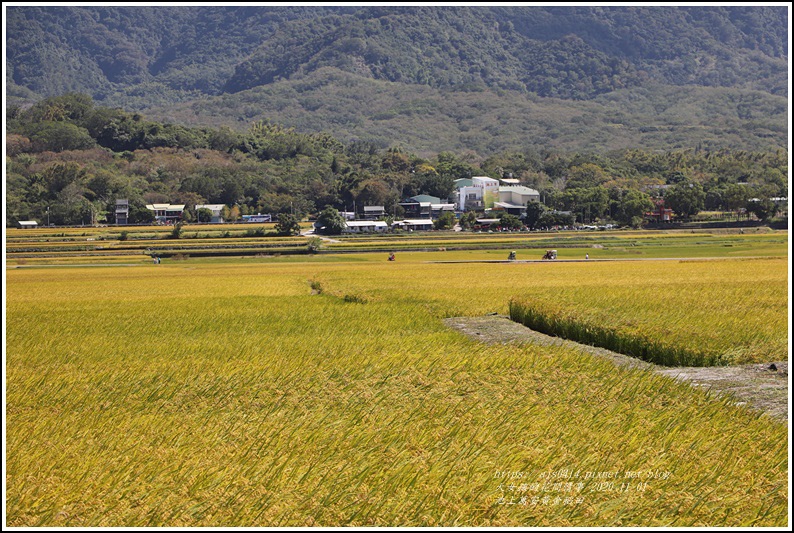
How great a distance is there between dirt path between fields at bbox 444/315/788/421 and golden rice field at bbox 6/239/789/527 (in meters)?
A: 0.67

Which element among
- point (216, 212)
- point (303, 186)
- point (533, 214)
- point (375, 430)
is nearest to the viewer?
point (375, 430)

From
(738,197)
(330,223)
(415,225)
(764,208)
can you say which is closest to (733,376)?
(764,208)

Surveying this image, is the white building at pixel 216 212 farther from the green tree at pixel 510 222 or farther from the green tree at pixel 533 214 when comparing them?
the green tree at pixel 533 214

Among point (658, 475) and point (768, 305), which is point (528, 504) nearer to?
point (658, 475)

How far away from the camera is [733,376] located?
16.0 m

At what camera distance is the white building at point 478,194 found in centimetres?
15735

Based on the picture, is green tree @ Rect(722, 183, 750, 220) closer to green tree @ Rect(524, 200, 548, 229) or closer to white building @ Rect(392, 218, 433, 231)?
green tree @ Rect(524, 200, 548, 229)

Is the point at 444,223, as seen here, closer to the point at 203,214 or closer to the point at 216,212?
the point at 203,214

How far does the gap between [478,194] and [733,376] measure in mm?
148429

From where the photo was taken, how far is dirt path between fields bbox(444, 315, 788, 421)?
13.6 metres

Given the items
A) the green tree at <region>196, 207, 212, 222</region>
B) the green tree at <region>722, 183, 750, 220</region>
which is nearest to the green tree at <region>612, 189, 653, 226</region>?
the green tree at <region>722, 183, 750, 220</region>

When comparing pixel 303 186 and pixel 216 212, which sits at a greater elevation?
pixel 303 186

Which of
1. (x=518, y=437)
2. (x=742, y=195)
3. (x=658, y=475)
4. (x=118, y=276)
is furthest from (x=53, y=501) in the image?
(x=742, y=195)

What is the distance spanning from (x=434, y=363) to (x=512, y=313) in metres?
10.9
